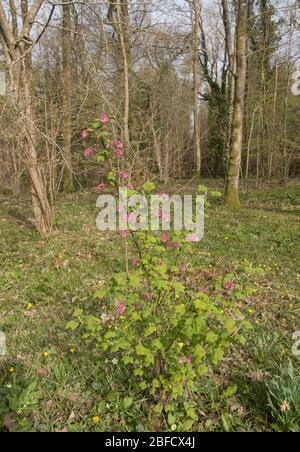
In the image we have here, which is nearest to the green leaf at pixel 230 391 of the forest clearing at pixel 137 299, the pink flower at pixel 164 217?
the forest clearing at pixel 137 299

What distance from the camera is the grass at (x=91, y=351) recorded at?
243 centimetres

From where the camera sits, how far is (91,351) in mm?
3129

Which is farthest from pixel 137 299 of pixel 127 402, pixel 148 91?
pixel 148 91

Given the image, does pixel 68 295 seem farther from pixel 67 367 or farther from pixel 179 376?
pixel 179 376

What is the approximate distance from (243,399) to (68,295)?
8.53ft

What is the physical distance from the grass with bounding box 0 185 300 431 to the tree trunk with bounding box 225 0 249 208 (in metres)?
1.82

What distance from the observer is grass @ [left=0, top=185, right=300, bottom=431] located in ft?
7.98

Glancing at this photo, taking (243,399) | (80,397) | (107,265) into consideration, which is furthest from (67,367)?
(107,265)

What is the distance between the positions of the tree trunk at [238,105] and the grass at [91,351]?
5.98ft

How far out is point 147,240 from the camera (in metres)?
2.21

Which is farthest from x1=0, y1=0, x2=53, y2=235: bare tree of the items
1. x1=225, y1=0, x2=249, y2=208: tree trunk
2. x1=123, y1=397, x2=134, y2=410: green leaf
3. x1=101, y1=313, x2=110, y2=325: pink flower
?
x1=225, y1=0, x2=249, y2=208: tree trunk

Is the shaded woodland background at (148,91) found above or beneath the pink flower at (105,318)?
above

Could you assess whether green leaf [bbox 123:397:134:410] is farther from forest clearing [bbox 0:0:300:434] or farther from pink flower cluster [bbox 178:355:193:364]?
pink flower cluster [bbox 178:355:193:364]

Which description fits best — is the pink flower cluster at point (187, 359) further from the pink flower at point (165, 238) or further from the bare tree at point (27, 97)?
the bare tree at point (27, 97)
